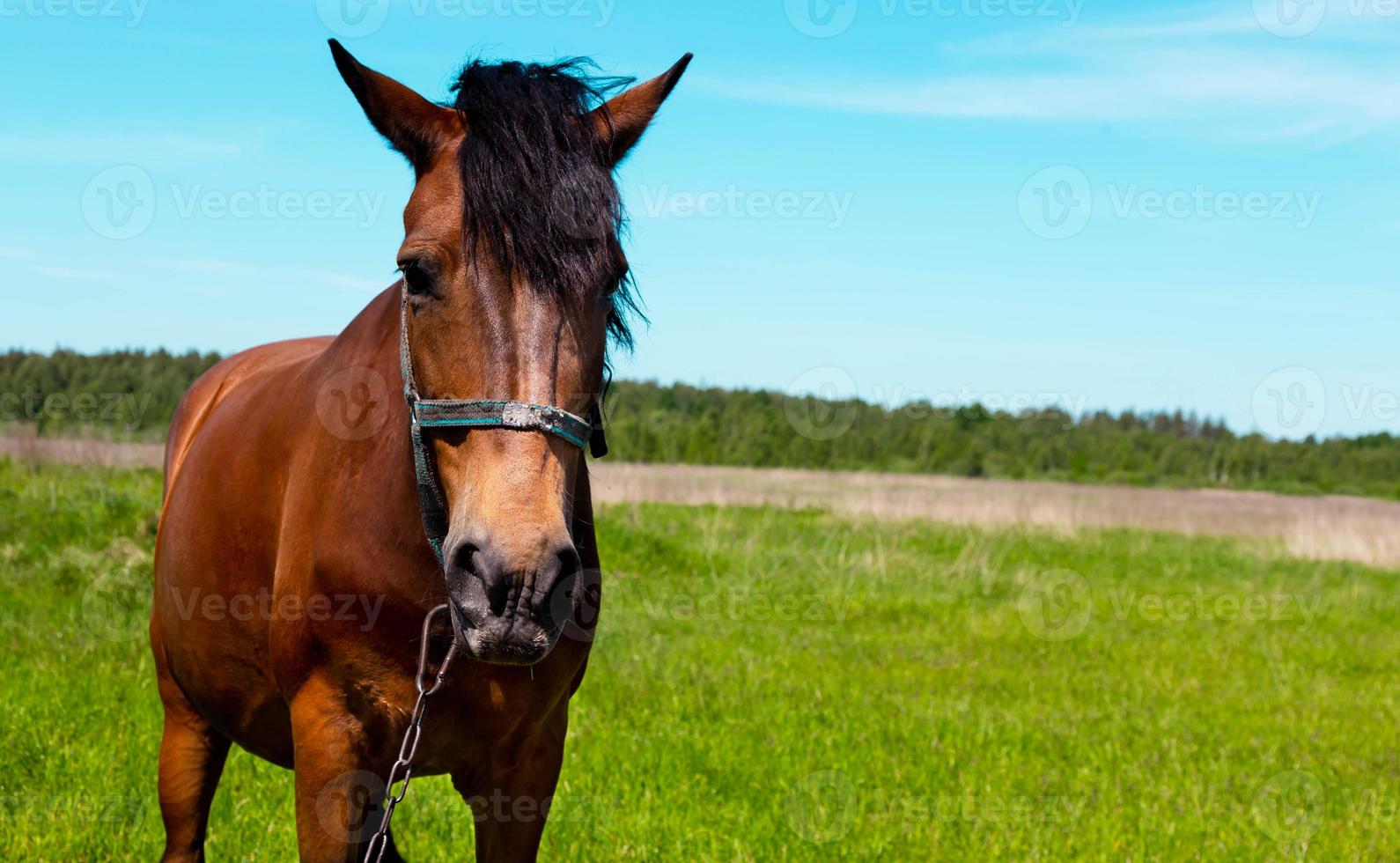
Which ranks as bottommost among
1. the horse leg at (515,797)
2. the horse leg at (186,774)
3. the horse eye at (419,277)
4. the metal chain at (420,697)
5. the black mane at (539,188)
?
the horse leg at (186,774)

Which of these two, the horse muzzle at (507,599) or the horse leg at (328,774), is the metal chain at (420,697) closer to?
the horse leg at (328,774)

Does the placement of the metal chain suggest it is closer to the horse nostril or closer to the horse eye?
the horse nostril

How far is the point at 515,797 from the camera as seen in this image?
2678 mm

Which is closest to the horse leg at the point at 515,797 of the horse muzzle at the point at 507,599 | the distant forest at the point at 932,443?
the horse muzzle at the point at 507,599

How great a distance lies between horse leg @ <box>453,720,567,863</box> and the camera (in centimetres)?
267

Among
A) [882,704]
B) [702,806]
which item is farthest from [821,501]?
[702,806]

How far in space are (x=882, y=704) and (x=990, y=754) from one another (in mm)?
1211

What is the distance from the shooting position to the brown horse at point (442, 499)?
191 centimetres

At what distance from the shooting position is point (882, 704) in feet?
24.1

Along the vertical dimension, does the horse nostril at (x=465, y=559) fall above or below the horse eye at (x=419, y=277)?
below

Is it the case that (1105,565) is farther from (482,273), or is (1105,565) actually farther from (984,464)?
(984,464)

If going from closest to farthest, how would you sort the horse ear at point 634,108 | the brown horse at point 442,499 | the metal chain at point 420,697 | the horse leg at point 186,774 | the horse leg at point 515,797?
the brown horse at point 442,499
the metal chain at point 420,697
the horse ear at point 634,108
the horse leg at point 515,797
the horse leg at point 186,774

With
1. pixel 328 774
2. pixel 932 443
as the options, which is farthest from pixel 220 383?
pixel 932 443

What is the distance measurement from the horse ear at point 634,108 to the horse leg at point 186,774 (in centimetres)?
241
